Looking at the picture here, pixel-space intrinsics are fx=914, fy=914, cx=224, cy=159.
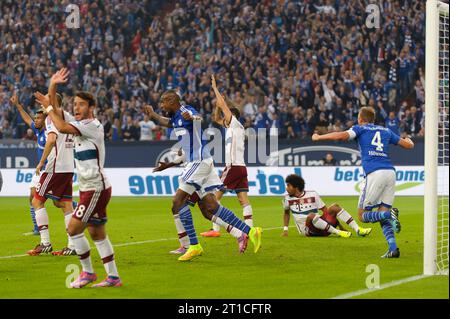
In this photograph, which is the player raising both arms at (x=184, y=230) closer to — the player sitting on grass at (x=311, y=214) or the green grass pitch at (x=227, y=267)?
the green grass pitch at (x=227, y=267)

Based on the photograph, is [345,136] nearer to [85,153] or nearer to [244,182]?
[85,153]

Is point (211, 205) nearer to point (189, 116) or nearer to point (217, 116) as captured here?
point (189, 116)

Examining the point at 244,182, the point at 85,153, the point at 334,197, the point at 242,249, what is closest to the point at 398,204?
the point at 334,197

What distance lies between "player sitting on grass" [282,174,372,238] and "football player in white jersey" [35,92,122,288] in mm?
6006

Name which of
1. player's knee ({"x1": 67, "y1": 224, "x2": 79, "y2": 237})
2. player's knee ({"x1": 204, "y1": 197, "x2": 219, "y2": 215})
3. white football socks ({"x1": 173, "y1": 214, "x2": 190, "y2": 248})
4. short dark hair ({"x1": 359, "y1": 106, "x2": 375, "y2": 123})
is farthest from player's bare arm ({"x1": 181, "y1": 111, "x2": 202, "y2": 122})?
player's knee ({"x1": 67, "y1": 224, "x2": 79, "y2": 237})

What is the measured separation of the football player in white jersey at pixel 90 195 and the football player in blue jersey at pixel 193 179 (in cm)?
252

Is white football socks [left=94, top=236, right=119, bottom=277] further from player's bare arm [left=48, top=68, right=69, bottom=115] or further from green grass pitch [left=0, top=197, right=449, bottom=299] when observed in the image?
player's bare arm [left=48, top=68, right=69, bottom=115]

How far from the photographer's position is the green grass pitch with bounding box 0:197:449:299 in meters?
9.44

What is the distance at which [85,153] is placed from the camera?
32.4ft

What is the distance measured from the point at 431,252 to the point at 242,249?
2.97 m

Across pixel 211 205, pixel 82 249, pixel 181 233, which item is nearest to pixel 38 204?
pixel 181 233

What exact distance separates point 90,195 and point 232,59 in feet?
76.0

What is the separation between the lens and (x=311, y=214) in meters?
15.3

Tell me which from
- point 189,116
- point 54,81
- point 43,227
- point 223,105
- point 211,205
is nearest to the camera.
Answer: point 54,81
